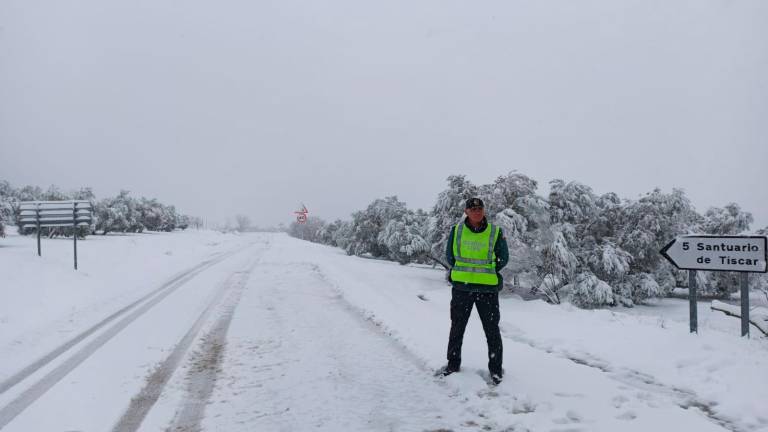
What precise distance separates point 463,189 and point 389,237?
15345 millimetres

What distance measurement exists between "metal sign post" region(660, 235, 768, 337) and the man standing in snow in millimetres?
2969

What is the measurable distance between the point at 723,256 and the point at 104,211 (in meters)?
66.6

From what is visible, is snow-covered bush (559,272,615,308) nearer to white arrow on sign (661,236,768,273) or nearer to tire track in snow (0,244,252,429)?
white arrow on sign (661,236,768,273)

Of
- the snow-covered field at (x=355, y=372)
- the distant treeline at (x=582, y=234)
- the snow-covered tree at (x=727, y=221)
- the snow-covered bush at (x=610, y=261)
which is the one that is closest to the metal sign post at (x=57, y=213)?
the snow-covered field at (x=355, y=372)

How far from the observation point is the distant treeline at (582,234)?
61.7ft

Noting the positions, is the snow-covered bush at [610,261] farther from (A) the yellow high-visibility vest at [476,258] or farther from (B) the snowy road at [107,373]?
(A) the yellow high-visibility vest at [476,258]

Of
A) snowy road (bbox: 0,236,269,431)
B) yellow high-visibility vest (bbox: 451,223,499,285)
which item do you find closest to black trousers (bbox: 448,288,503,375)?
yellow high-visibility vest (bbox: 451,223,499,285)

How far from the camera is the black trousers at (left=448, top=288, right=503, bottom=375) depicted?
501cm

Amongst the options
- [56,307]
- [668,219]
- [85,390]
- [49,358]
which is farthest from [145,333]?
[668,219]

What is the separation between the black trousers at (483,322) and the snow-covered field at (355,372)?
0.78 feet

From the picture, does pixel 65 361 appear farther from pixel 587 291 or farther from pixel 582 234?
pixel 582 234

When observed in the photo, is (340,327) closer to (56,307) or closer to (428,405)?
(428,405)

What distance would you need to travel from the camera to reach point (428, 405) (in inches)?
172

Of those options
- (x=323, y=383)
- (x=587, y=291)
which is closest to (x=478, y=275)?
(x=323, y=383)
